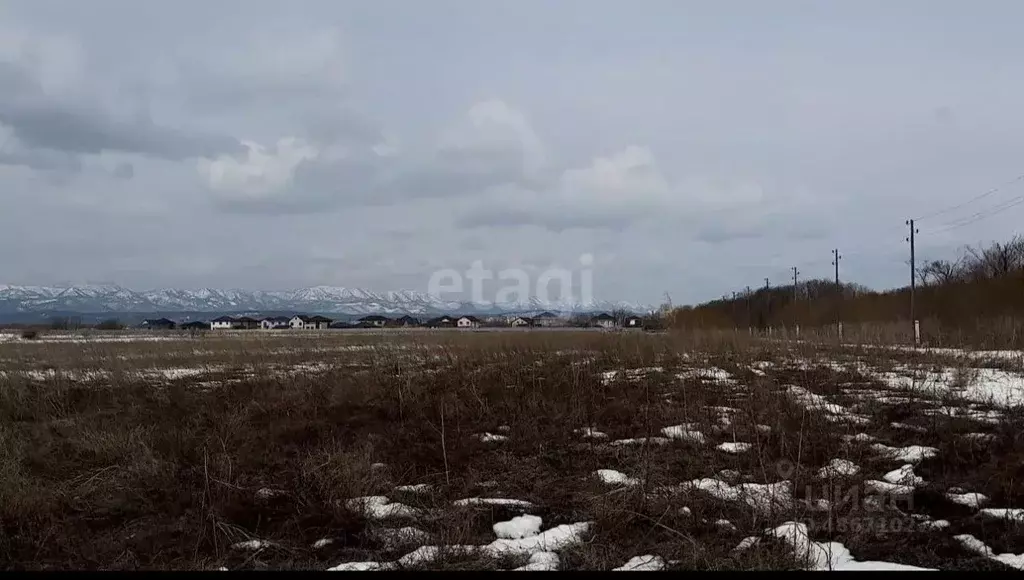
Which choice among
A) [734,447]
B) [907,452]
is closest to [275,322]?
[734,447]

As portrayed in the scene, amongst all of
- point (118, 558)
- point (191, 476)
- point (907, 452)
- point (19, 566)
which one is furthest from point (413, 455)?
point (907, 452)

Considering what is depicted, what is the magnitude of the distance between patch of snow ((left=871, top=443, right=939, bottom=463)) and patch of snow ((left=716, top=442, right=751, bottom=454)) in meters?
1.42

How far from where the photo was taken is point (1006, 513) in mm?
5285

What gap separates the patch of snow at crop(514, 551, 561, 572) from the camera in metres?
4.59

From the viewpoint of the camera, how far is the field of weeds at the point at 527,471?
5.05 meters

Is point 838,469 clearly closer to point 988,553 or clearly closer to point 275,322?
point 988,553

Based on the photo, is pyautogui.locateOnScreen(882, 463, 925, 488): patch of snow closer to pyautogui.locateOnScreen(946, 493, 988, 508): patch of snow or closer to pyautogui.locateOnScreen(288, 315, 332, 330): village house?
pyautogui.locateOnScreen(946, 493, 988, 508): patch of snow

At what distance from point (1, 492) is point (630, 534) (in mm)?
6314

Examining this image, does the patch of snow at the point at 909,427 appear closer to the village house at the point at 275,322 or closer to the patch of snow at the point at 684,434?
the patch of snow at the point at 684,434

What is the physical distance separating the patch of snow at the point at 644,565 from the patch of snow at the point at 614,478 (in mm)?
1629

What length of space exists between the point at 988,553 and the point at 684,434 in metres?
4.16

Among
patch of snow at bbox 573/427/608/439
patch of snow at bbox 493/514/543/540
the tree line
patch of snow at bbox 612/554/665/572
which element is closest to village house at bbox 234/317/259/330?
the tree line

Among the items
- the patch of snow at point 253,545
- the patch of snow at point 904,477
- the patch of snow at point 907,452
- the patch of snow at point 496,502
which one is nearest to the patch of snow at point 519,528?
the patch of snow at point 496,502
